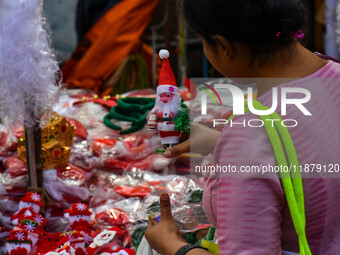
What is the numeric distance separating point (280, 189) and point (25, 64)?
46.9 inches

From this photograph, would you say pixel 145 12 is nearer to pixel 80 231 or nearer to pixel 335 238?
pixel 80 231

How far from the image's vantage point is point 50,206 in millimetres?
1834

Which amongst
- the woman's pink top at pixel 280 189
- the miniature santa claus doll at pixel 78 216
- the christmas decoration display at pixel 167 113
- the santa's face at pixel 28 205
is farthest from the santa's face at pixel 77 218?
the woman's pink top at pixel 280 189

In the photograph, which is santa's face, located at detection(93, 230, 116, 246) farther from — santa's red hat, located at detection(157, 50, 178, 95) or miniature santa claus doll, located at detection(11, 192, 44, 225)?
santa's red hat, located at detection(157, 50, 178, 95)

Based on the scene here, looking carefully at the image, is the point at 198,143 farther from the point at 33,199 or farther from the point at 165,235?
the point at 33,199

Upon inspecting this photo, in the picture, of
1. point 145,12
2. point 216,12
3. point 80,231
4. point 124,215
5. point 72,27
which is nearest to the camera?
point 216,12

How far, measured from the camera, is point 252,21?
0.68 meters

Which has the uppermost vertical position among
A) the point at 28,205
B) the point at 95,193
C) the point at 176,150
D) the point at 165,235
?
the point at 176,150

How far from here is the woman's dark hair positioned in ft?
2.21

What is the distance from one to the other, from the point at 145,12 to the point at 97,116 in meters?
1.52

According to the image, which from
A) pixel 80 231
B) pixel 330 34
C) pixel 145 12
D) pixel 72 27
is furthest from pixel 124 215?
pixel 72 27

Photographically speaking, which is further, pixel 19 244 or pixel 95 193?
pixel 95 193

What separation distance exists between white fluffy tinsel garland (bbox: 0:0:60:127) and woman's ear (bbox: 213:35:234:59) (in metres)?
1.06

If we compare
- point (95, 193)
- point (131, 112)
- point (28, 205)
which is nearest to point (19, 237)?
point (28, 205)
